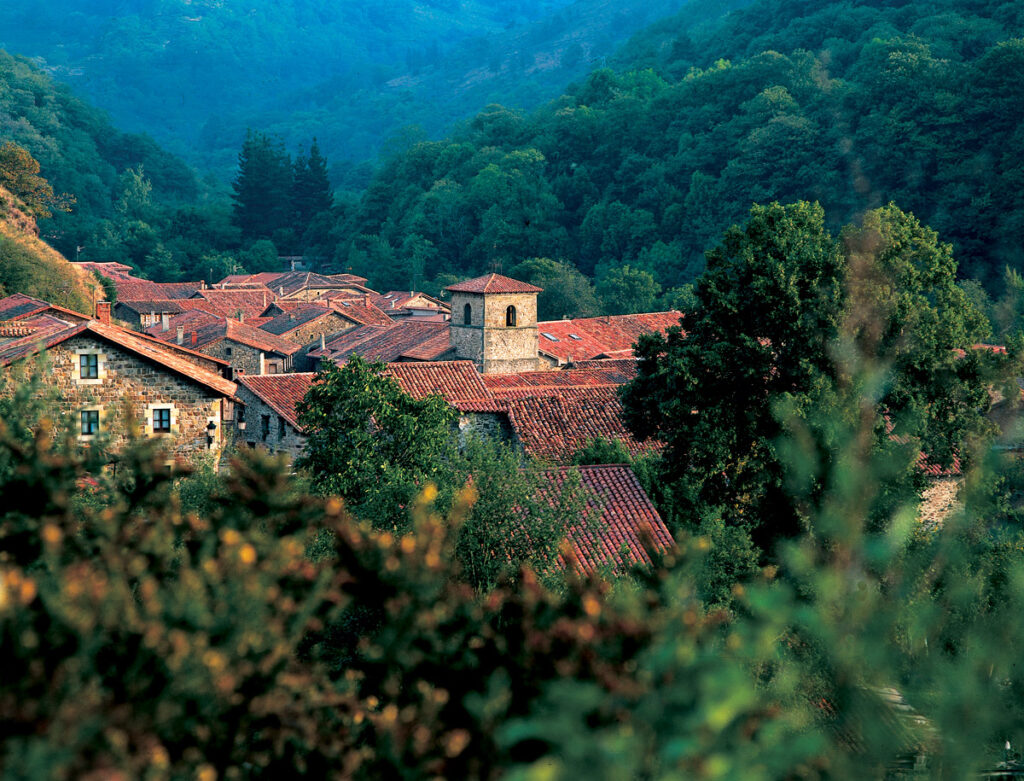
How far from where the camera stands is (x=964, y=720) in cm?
391

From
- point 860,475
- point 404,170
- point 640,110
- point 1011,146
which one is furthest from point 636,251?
point 860,475

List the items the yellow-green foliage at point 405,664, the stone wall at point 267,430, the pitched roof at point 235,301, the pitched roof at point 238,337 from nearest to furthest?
the yellow-green foliage at point 405,664 → the stone wall at point 267,430 → the pitched roof at point 238,337 → the pitched roof at point 235,301

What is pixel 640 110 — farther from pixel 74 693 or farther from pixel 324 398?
pixel 74 693

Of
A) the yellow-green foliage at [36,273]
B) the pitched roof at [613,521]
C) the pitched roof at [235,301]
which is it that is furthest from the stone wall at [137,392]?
the pitched roof at [235,301]

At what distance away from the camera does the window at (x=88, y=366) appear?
77.4ft

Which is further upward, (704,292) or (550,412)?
(704,292)

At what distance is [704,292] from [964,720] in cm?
1808

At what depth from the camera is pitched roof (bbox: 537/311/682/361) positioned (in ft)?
162

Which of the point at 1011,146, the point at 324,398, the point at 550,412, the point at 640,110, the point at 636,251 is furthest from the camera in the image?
the point at 640,110

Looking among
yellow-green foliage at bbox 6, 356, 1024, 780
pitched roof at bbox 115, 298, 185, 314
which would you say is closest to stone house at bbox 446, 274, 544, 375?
pitched roof at bbox 115, 298, 185, 314

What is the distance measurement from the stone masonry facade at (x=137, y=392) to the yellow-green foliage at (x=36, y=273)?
22.5m

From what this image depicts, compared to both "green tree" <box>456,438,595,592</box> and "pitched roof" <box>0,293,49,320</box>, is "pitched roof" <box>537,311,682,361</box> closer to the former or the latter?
"pitched roof" <box>0,293,49,320</box>

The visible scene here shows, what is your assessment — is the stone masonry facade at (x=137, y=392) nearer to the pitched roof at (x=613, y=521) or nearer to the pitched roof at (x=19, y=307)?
the pitched roof at (x=613, y=521)

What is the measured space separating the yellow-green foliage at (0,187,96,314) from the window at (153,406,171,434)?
22.7 meters
